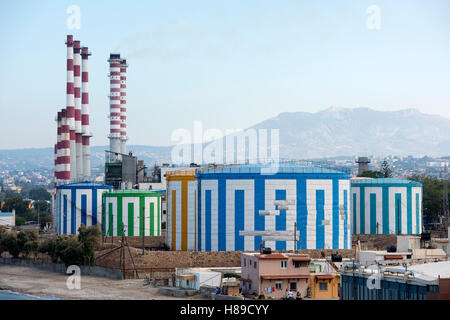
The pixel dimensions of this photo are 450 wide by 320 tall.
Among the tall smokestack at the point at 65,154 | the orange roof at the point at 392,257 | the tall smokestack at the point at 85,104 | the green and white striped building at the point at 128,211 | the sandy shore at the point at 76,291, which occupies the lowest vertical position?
the sandy shore at the point at 76,291

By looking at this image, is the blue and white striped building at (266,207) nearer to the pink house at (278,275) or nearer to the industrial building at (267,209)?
the industrial building at (267,209)

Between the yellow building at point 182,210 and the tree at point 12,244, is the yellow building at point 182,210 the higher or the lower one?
the higher one

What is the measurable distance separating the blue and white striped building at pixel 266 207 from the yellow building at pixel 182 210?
0.46m

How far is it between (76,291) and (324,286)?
1178 cm

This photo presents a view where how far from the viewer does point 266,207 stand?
4141 cm

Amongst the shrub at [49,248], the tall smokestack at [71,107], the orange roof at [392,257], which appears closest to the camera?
the orange roof at [392,257]

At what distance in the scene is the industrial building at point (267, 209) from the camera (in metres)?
41.3

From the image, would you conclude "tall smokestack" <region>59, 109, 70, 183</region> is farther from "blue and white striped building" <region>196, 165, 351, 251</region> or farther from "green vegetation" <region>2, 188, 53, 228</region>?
"blue and white striped building" <region>196, 165, 351, 251</region>

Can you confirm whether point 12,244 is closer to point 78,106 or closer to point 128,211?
point 128,211

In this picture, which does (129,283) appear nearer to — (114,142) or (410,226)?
(410,226)

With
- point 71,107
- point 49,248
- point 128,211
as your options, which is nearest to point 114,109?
point 71,107

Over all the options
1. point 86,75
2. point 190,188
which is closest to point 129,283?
point 190,188

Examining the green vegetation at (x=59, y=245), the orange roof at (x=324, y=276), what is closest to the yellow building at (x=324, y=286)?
the orange roof at (x=324, y=276)

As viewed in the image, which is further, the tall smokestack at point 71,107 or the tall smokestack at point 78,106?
the tall smokestack at point 78,106
